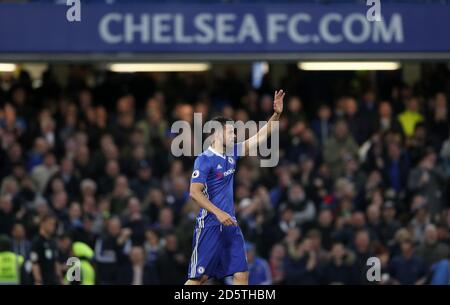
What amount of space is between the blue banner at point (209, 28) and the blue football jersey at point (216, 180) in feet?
19.4

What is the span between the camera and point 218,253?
1227 centimetres

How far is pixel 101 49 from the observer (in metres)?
18.0

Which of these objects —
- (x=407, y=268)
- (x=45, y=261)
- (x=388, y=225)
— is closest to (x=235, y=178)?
(x=388, y=225)

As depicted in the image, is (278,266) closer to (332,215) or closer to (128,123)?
(332,215)

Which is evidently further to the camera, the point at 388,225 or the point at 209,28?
the point at 209,28

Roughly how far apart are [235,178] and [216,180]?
233 inches

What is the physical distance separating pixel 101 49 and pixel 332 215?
386 centimetres

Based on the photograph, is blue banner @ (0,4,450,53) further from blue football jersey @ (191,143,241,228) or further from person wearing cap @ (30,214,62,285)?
blue football jersey @ (191,143,241,228)

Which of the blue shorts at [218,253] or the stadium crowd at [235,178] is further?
the stadium crowd at [235,178]

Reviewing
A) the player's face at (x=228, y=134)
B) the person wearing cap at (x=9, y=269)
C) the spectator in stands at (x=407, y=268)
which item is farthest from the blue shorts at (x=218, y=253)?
the spectator in stands at (x=407, y=268)

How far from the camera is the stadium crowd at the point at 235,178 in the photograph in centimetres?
1680

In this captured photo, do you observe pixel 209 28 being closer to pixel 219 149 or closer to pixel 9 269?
pixel 9 269

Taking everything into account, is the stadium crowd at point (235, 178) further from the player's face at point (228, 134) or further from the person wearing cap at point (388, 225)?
the player's face at point (228, 134)

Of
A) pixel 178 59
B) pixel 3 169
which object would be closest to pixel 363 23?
→ pixel 178 59
